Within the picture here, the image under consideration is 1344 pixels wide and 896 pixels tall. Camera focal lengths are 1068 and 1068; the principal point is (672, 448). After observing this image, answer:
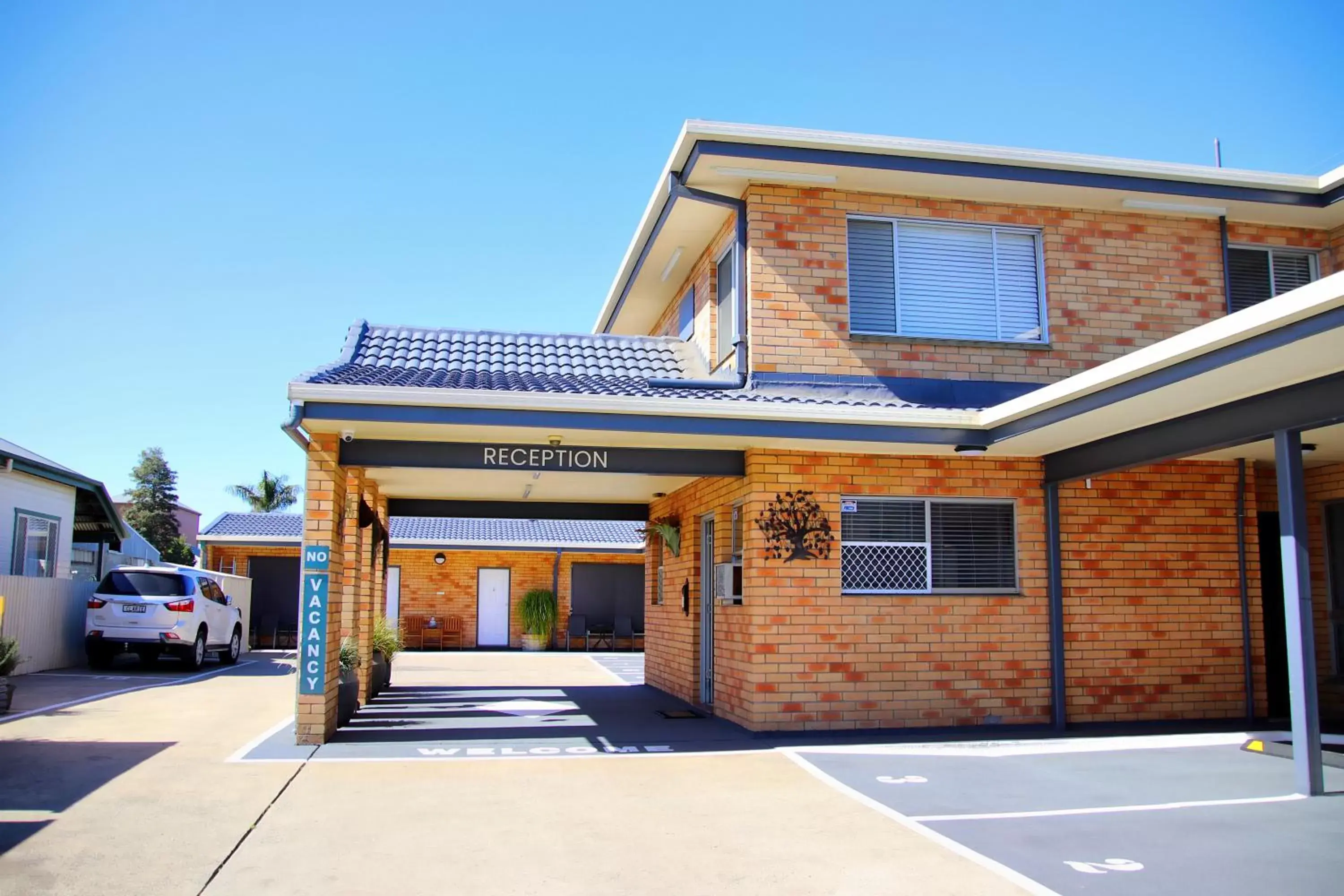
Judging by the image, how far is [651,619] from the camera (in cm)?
1577

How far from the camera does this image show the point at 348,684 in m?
10.8

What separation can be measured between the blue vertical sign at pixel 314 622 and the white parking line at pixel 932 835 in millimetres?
4177

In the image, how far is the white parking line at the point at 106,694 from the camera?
10867mm

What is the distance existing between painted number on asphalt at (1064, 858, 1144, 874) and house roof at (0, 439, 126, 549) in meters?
15.4

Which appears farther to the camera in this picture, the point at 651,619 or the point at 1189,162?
the point at 651,619

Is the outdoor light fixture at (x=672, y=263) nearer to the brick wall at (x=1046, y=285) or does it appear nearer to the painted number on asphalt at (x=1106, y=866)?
the brick wall at (x=1046, y=285)

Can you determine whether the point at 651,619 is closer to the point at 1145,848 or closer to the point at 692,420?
the point at 692,420

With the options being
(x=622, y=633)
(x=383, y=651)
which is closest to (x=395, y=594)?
(x=622, y=633)

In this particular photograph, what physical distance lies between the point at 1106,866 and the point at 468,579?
21537 mm

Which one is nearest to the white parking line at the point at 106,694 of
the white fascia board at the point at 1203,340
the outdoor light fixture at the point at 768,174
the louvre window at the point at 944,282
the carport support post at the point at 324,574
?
the carport support post at the point at 324,574

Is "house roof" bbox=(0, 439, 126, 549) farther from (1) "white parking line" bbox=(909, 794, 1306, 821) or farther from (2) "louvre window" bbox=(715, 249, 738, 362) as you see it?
(1) "white parking line" bbox=(909, 794, 1306, 821)

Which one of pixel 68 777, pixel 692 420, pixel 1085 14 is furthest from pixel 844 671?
pixel 1085 14

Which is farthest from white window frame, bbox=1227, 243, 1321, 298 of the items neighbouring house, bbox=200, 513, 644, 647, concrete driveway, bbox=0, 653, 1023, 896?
neighbouring house, bbox=200, 513, 644, 647

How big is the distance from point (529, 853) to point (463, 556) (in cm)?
2036
